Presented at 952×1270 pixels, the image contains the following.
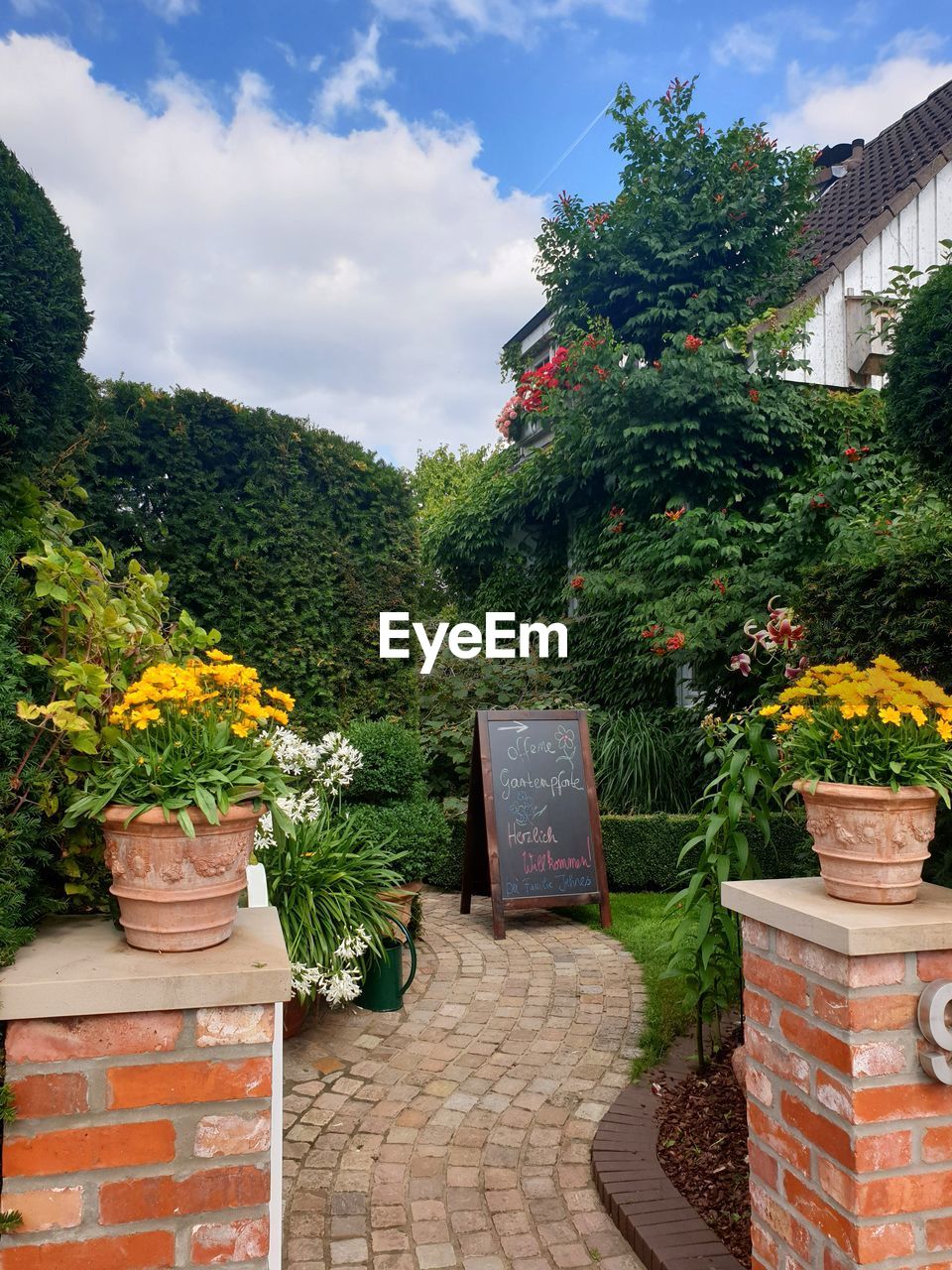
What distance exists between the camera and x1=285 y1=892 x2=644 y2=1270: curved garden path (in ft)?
7.61

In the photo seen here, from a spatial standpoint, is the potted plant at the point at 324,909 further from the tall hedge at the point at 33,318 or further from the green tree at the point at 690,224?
the green tree at the point at 690,224

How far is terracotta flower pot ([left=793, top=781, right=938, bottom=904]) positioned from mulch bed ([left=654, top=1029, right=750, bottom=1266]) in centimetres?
103

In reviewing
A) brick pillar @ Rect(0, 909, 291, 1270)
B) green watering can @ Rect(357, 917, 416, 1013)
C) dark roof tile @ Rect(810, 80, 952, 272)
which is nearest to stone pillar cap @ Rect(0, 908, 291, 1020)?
brick pillar @ Rect(0, 909, 291, 1270)

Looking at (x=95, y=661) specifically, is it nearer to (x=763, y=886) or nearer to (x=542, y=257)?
(x=763, y=886)

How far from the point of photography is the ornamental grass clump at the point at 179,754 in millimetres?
1602

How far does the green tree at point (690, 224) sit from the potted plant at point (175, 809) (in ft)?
27.4

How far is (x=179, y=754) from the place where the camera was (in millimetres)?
1687

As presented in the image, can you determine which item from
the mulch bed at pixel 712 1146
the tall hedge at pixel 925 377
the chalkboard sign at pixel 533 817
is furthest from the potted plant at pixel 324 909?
the tall hedge at pixel 925 377

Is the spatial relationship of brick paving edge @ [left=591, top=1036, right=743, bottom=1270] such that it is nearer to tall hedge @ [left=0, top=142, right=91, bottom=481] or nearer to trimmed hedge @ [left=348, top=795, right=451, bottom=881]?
trimmed hedge @ [left=348, top=795, right=451, bottom=881]

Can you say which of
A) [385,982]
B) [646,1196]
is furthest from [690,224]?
[646,1196]

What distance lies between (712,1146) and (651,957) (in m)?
2.13

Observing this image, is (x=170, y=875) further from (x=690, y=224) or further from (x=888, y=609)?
(x=690, y=224)

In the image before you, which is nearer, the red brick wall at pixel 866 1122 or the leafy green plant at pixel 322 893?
the red brick wall at pixel 866 1122

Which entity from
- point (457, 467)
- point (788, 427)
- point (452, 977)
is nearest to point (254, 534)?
point (452, 977)
